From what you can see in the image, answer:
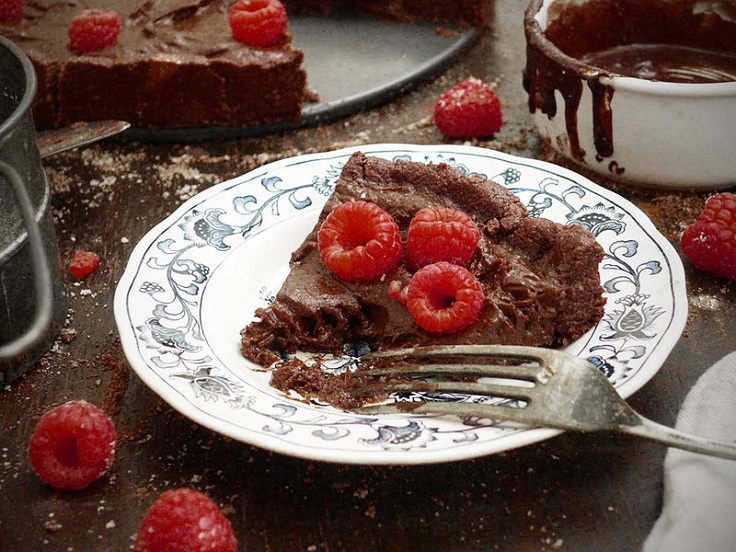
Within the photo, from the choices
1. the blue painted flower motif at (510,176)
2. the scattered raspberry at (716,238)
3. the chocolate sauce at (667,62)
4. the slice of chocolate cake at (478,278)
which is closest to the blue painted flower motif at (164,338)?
the slice of chocolate cake at (478,278)

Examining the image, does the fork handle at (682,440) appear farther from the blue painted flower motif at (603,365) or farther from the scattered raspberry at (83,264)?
the scattered raspberry at (83,264)

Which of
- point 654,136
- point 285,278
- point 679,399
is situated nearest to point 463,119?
point 654,136

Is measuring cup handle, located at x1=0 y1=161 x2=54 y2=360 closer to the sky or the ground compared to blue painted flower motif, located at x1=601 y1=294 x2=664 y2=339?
closer to the sky

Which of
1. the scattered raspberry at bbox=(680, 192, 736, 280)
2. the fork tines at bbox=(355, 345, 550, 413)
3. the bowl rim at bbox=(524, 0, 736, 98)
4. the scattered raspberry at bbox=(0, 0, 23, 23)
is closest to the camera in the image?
the fork tines at bbox=(355, 345, 550, 413)

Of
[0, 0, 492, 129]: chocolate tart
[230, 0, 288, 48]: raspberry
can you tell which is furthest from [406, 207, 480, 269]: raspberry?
[230, 0, 288, 48]: raspberry

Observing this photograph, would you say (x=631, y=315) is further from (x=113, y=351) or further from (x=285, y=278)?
(x=113, y=351)

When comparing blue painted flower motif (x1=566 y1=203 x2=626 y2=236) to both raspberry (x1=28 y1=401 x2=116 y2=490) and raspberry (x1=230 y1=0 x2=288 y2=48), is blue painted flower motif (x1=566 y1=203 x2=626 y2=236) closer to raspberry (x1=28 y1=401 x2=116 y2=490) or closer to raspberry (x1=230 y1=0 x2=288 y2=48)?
raspberry (x1=28 y1=401 x2=116 y2=490)

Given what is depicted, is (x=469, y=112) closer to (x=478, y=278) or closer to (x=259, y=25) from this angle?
(x=259, y=25)

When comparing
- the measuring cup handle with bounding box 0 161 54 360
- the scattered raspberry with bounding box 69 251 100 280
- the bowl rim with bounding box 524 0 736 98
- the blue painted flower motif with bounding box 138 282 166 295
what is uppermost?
the measuring cup handle with bounding box 0 161 54 360
